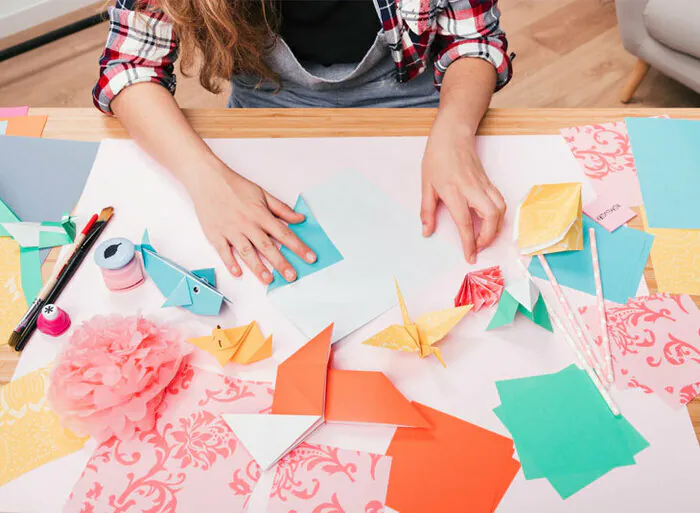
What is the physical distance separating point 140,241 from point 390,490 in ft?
1.47

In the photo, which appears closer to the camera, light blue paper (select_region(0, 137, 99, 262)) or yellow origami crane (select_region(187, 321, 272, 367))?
yellow origami crane (select_region(187, 321, 272, 367))

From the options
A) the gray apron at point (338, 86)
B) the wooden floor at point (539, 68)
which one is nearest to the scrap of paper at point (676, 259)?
the gray apron at point (338, 86)

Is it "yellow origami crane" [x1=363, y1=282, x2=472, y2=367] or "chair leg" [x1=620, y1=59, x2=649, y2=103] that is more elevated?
"yellow origami crane" [x1=363, y1=282, x2=472, y2=367]

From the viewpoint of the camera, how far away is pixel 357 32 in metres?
0.97

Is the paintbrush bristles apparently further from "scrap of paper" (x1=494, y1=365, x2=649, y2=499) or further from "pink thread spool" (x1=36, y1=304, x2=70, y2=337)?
"scrap of paper" (x1=494, y1=365, x2=649, y2=499)

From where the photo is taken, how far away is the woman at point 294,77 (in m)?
0.77

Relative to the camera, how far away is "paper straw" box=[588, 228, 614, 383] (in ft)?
2.13

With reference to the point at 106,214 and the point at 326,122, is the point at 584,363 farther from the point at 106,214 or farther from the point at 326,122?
the point at 106,214

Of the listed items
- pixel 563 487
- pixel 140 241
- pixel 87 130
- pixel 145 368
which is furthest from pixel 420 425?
pixel 87 130

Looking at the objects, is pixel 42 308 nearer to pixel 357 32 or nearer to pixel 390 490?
pixel 390 490

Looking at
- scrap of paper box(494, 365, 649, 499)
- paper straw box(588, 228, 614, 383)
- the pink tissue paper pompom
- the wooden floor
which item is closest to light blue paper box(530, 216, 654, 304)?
paper straw box(588, 228, 614, 383)

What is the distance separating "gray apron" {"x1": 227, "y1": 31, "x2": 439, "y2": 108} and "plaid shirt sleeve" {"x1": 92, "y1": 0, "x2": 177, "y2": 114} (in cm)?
17

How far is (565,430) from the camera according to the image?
0.61 metres

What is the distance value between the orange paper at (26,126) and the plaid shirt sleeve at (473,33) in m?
0.65
